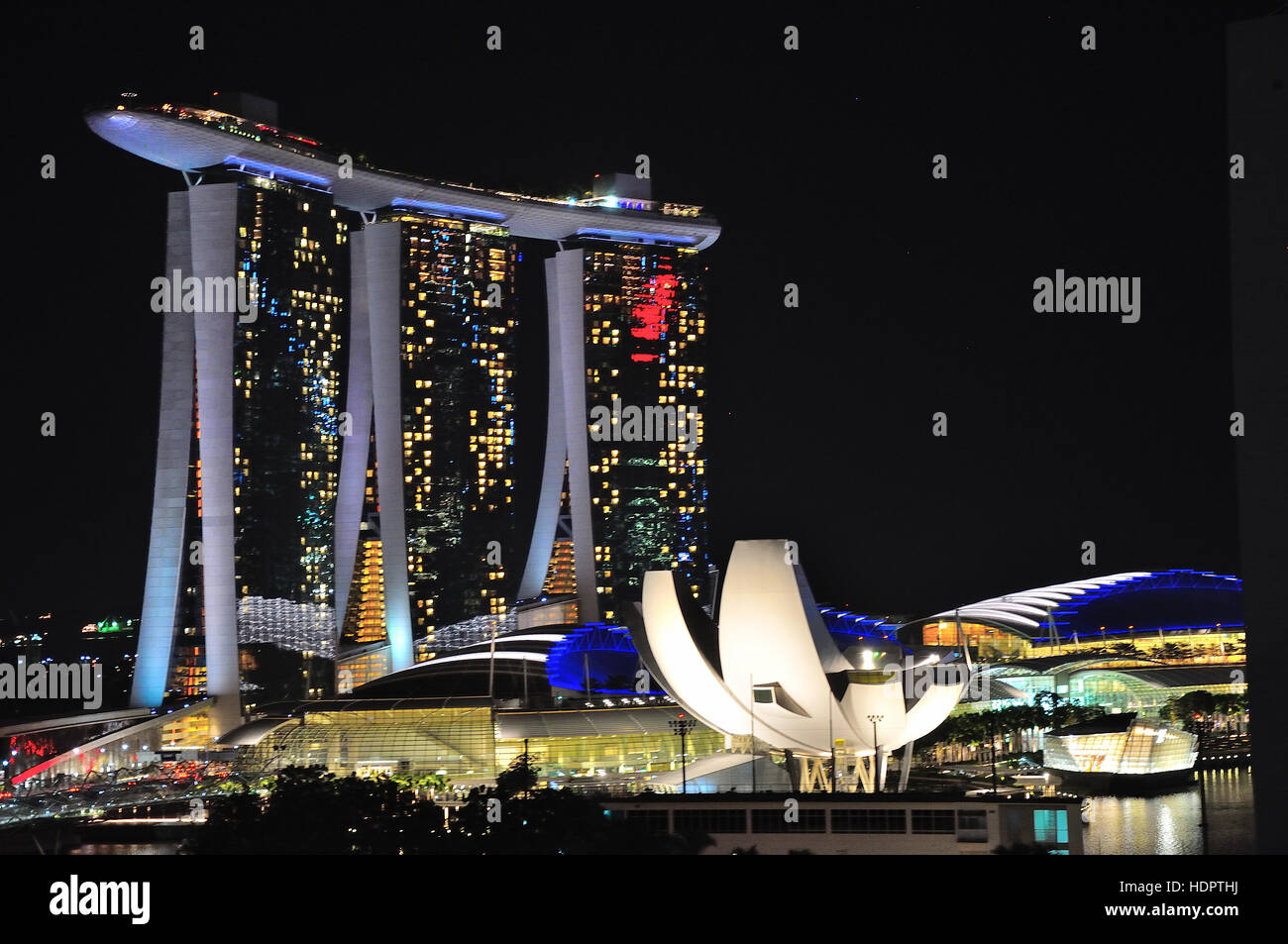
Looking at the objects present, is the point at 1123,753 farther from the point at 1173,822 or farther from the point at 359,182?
the point at 359,182

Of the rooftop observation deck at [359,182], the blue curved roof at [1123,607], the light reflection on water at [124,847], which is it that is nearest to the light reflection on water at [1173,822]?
the light reflection on water at [124,847]

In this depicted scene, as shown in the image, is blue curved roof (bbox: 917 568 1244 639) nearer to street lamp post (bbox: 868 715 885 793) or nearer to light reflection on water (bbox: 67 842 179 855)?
street lamp post (bbox: 868 715 885 793)

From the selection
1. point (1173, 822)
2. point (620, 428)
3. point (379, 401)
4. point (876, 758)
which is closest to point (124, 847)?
point (876, 758)

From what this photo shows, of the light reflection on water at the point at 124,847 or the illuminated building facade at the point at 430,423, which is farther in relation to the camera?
the illuminated building facade at the point at 430,423

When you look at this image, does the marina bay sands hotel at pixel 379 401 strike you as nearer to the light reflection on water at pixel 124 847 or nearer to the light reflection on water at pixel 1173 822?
the light reflection on water at pixel 124 847

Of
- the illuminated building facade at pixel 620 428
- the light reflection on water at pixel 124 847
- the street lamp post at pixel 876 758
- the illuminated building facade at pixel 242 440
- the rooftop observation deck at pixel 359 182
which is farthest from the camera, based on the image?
the illuminated building facade at pixel 620 428

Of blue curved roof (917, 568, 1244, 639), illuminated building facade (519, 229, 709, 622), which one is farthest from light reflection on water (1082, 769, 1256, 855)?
illuminated building facade (519, 229, 709, 622)

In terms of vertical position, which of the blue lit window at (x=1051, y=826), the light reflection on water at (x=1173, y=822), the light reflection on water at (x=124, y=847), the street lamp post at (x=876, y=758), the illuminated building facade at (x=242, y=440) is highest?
the illuminated building facade at (x=242, y=440)
